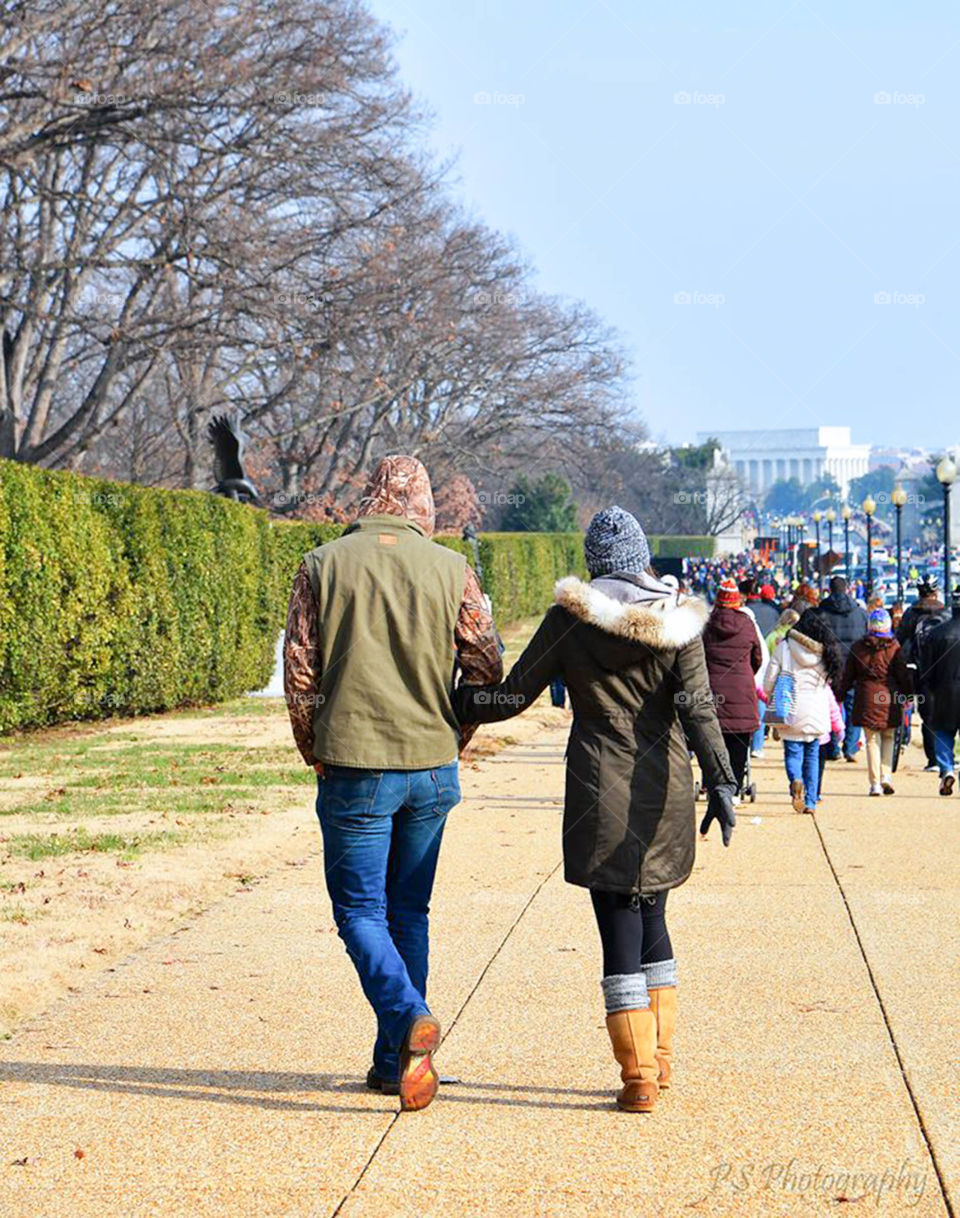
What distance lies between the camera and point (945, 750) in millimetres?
15133

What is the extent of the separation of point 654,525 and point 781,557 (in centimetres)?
841

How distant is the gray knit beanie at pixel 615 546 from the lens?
5668 millimetres

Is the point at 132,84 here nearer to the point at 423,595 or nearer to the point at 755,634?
the point at 755,634

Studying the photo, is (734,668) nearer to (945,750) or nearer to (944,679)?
(944,679)

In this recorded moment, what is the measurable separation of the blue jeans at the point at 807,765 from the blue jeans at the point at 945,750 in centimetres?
148

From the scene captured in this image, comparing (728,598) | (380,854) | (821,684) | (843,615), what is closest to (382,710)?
(380,854)

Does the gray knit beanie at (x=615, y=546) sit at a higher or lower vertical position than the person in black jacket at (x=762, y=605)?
higher

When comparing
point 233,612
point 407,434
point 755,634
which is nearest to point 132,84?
point 233,612

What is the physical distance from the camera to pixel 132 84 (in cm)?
2517

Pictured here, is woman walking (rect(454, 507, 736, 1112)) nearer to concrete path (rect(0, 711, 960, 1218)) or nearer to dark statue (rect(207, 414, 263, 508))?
concrete path (rect(0, 711, 960, 1218))

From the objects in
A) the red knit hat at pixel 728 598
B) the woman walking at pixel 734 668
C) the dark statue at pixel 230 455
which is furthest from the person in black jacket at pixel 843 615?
the dark statue at pixel 230 455

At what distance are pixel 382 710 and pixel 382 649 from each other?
0.18m

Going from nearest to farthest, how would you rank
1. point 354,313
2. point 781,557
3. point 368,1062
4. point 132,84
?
point 368,1062 → point 132,84 → point 354,313 → point 781,557

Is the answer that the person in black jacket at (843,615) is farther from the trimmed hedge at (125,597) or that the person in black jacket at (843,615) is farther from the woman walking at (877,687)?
the trimmed hedge at (125,597)
